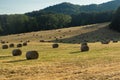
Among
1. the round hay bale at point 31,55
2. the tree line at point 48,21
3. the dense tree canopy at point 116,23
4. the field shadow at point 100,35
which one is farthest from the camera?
the tree line at point 48,21

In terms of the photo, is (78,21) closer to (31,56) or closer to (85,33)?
(85,33)

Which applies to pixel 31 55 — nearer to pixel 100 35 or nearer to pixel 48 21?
pixel 100 35

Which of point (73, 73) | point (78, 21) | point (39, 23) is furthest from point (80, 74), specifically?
point (78, 21)

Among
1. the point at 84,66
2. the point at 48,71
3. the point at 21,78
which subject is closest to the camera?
the point at 21,78

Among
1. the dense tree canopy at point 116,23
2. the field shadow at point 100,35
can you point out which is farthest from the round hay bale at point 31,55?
the dense tree canopy at point 116,23

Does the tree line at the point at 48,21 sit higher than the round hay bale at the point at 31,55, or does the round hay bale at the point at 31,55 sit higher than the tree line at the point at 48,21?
the round hay bale at the point at 31,55

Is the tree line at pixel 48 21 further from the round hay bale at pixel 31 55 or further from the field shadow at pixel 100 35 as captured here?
the round hay bale at pixel 31 55

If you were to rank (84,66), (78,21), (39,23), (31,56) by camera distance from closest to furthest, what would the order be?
(84,66), (31,56), (39,23), (78,21)

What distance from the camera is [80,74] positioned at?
23.0 metres

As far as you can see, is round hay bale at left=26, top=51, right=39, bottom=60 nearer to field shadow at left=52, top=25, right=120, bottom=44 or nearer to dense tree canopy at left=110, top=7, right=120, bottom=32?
field shadow at left=52, top=25, right=120, bottom=44

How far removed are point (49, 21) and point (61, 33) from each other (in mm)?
44207

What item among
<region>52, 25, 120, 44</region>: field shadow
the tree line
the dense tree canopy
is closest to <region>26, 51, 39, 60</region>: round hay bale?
<region>52, 25, 120, 44</region>: field shadow

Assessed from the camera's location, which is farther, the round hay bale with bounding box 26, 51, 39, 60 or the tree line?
the tree line

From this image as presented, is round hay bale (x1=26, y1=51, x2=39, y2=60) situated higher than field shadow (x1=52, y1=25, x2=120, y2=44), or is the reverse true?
round hay bale (x1=26, y1=51, x2=39, y2=60)
